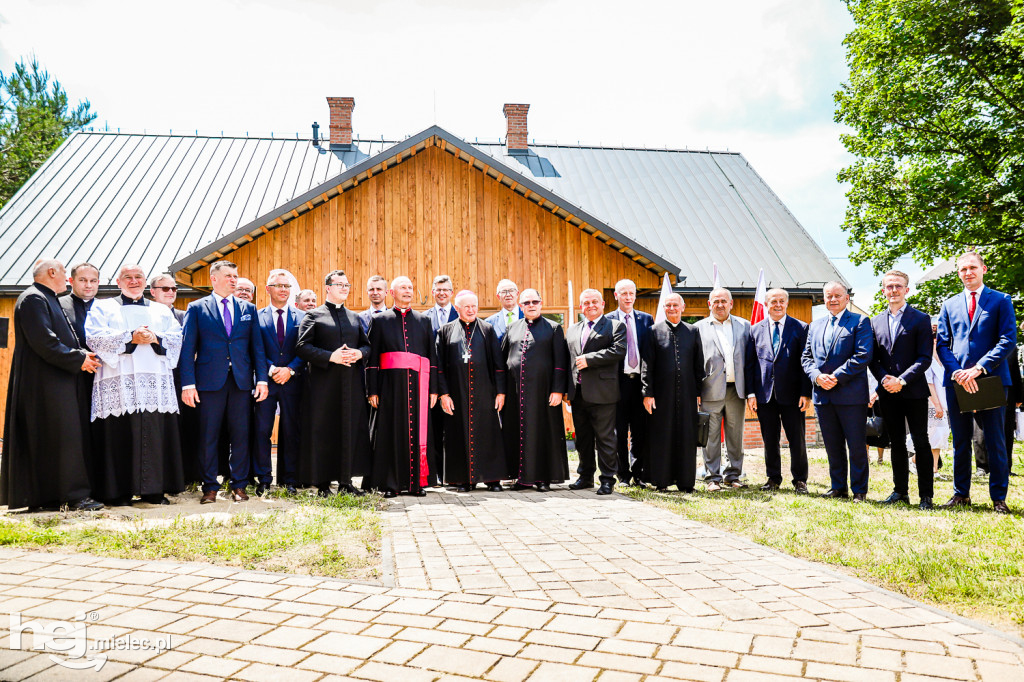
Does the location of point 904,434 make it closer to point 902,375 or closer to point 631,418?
point 902,375

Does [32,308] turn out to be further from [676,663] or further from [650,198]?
[650,198]

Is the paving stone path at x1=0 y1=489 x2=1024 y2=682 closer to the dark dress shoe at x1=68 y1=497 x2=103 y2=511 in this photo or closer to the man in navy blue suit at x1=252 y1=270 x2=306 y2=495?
the dark dress shoe at x1=68 y1=497 x2=103 y2=511

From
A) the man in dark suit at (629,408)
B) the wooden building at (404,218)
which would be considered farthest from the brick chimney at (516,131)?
the man in dark suit at (629,408)

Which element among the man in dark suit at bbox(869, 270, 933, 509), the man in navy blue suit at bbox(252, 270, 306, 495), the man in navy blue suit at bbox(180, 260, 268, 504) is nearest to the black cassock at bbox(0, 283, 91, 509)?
the man in navy blue suit at bbox(180, 260, 268, 504)

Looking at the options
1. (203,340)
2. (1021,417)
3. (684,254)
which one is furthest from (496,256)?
(1021,417)

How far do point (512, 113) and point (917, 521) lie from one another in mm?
15918

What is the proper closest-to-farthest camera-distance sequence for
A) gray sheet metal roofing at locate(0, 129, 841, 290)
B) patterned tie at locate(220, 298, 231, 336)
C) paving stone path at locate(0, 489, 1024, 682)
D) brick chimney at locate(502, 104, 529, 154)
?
paving stone path at locate(0, 489, 1024, 682)
patterned tie at locate(220, 298, 231, 336)
gray sheet metal roofing at locate(0, 129, 841, 290)
brick chimney at locate(502, 104, 529, 154)

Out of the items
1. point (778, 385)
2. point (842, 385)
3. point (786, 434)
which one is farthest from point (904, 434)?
point (778, 385)

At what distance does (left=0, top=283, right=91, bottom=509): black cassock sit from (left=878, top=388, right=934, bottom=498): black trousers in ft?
23.0

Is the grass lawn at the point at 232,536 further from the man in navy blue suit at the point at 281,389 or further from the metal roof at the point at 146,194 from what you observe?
the metal roof at the point at 146,194

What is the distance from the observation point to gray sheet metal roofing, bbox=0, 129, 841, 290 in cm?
1447

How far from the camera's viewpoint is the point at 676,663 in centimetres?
271

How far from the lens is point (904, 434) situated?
6.62m

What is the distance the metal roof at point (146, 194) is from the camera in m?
14.1
